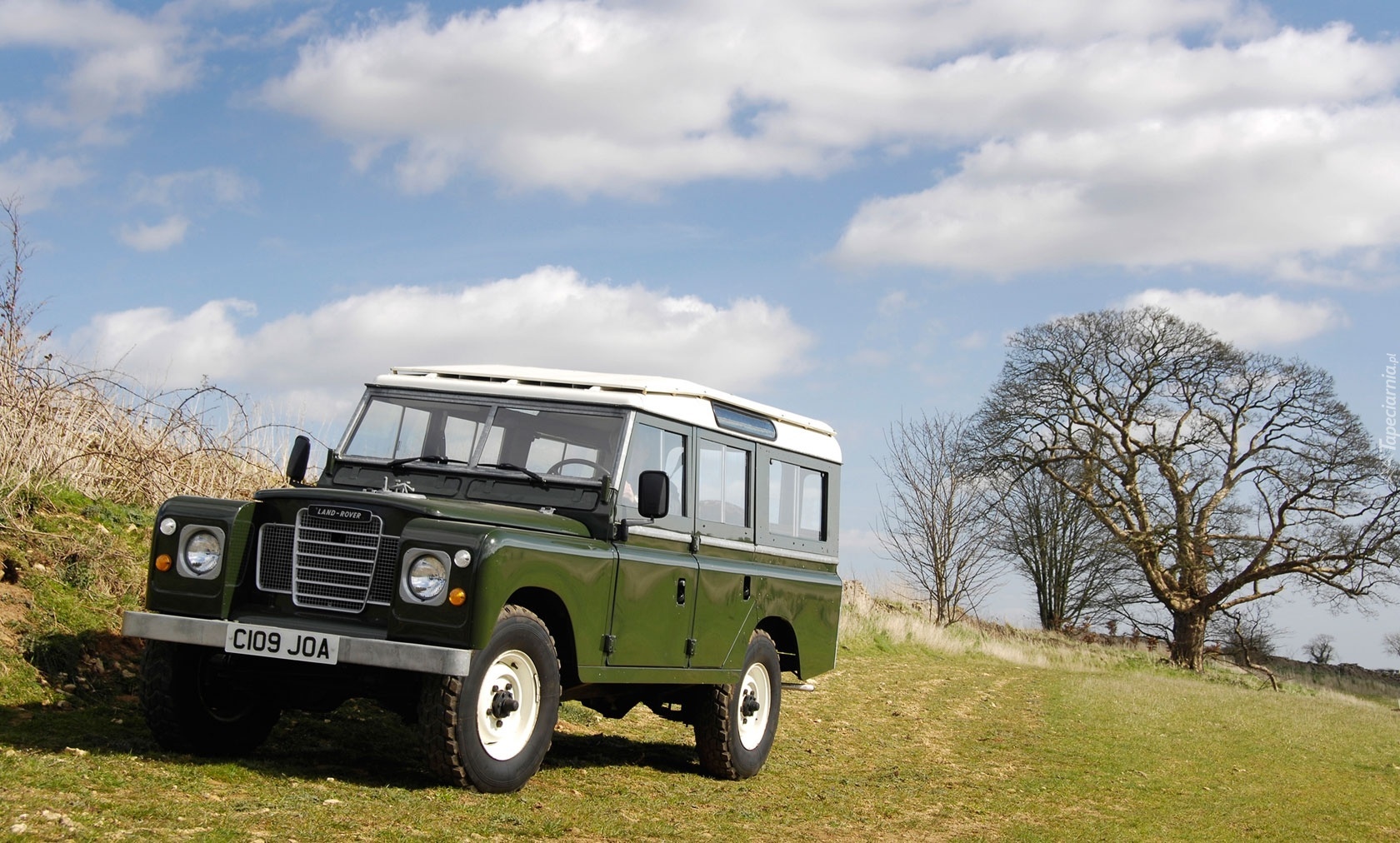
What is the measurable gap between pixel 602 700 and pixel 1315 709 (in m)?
16.8

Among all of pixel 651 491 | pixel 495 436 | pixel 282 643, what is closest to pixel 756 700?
pixel 651 491

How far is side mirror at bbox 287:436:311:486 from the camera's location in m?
8.73

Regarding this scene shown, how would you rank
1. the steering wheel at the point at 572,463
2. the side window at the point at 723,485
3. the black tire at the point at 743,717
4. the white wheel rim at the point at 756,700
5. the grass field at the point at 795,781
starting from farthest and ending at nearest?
the white wheel rim at the point at 756,700 → the black tire at the point at 743,717 → the side window at the point at 723,485 → the steering wheel at the point at 572,463 → the grass field at the point at 795,781

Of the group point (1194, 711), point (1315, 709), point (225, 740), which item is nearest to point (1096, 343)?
point (1315, 709)

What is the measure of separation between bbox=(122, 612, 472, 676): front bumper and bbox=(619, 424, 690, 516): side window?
77.2 inches

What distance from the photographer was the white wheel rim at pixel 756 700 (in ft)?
32.2

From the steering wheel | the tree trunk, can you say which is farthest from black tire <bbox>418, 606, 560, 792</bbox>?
the tree trunk

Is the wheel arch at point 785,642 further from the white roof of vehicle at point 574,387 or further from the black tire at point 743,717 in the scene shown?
the white roof of vehicle at point 574,387

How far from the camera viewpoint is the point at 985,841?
7.77 m

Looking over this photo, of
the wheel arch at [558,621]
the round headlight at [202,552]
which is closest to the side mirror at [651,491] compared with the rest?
the wheel arch at [558,621]

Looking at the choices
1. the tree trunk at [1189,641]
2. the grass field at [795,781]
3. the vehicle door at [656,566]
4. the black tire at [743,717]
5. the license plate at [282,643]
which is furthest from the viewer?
the tree trunk at [1189,641]

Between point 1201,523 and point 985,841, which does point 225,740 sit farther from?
point 1201,523

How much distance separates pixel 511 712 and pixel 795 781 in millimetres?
3304

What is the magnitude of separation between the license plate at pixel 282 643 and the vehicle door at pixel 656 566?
72.8 inches
